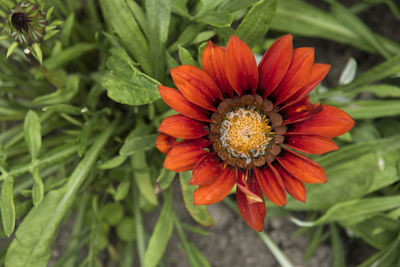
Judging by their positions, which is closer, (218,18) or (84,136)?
(218,18)

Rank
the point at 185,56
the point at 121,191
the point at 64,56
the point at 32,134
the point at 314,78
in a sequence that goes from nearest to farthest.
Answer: the point at 314,78, the point at 185,56, the point at 32,134, the point at 121,191, the point at 64,56

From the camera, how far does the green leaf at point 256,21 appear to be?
988mm

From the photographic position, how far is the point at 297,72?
90 cm

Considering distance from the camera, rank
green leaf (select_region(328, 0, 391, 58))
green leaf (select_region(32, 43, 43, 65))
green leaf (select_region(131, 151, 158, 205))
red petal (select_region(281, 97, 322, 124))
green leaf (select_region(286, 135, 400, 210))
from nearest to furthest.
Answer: red petal (select_region(281, 97, 322, 124)) < green leaf (select_region(32, 43, 43, 65)) < green leaf (select_region(131, 151, 158, 205)) < green leaf (select_region(286, 135, 400, 210)) < green leaf (select_region(328, 0, 391, 58))

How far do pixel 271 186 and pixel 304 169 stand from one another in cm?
10

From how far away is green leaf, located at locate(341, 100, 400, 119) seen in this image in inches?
58.7

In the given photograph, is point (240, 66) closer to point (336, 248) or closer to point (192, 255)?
point (192, 255)

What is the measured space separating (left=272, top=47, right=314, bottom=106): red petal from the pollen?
0.14 m

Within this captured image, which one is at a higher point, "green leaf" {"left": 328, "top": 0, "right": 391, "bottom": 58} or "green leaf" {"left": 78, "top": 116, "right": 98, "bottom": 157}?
"green leaf" {"left": 78, "top": 116, "right": 98, "bottom": 157}

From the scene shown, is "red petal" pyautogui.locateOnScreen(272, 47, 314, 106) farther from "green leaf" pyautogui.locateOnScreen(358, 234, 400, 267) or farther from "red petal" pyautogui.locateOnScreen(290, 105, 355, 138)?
"green leaf" pyautogui.locateOnScreen(358, 234, 400, 267)

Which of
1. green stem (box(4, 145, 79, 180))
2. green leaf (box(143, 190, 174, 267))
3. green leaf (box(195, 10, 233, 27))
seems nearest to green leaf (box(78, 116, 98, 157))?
green stem (box(4, 145, 79, 180))

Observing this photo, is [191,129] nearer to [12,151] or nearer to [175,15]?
[175,15]

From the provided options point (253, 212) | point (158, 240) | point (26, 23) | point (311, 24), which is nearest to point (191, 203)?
point (158, 240)

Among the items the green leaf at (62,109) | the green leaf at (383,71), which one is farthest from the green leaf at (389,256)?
the green leaf at (62,109)
